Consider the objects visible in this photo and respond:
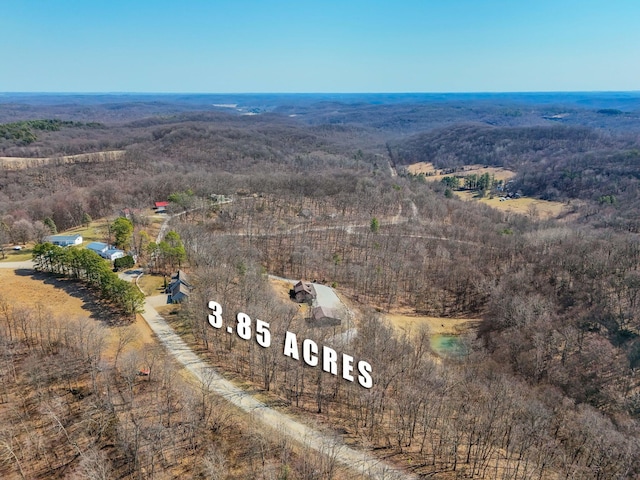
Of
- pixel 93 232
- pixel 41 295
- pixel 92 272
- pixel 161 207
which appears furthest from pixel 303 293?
pixel 161 207

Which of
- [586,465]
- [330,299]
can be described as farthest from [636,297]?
[330,299]

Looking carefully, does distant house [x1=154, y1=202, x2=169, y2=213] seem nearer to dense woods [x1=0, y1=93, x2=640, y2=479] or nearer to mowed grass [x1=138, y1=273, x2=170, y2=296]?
dense woods [x1=0, y1=93, x2=640, y2=479]

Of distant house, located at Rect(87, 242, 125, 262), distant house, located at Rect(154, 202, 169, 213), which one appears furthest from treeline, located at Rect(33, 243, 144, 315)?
distant house, located at Rect(154, 202, 169, 213)

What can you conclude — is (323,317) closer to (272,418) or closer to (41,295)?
(272,418)

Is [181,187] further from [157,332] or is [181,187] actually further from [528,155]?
[528,155]

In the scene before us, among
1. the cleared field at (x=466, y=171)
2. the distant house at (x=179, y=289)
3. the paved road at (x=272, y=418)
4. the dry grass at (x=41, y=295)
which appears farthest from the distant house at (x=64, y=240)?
the cleared field at (x=466, y=171)
